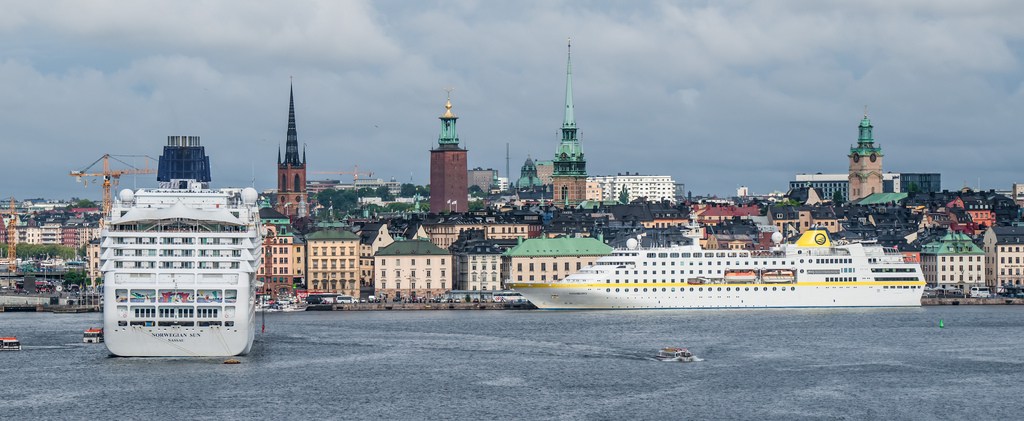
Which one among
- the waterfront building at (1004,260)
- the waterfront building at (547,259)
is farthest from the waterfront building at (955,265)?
the waterfront building at (547,259)

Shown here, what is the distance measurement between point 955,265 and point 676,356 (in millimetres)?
56879

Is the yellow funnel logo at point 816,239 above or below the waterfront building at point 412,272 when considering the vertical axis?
above

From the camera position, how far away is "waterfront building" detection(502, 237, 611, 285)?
120m

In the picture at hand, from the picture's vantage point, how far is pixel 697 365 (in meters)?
73.1

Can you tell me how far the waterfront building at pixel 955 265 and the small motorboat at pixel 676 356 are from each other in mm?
54661

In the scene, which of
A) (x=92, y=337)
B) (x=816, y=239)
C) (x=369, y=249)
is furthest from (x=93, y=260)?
(x=92, y=337)

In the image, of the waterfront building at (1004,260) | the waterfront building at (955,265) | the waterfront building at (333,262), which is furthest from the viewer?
the waterfront building at (1004,260)

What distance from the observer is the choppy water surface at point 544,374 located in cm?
6122

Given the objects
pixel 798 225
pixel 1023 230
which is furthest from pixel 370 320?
pixel 798 225

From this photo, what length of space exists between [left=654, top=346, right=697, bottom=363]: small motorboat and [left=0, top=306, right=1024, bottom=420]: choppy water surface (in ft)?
2.38

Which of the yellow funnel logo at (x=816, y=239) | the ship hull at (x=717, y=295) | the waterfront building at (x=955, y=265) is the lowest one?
the ship hull at (x=717, y=295)

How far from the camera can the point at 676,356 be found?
2950 inches

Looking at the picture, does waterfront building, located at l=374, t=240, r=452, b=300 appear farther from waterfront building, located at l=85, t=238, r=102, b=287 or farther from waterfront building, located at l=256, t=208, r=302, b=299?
waterfront building, located at l=85, t=238, r=102, b=287

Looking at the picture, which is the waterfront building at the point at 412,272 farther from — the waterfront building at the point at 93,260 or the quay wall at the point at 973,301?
the quay wall at the point at 973,301
